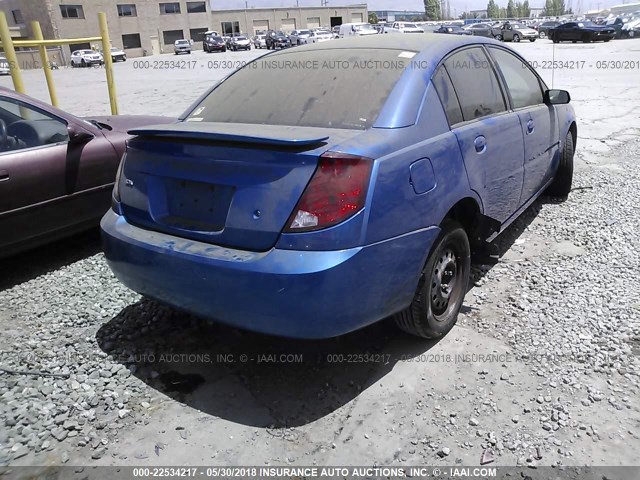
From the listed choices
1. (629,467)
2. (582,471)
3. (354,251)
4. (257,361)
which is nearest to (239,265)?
(354,251)

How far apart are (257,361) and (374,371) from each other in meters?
0.67

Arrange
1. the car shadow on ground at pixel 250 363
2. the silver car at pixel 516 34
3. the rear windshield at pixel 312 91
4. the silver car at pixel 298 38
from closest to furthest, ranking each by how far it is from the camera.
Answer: the car shadow on ground at pixel 250 363 < the rear windshield at pixel 312 91 < the silver car at pixel 516 34 < the silver car at pixel 298 38

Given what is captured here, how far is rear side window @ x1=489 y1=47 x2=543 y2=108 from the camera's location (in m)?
3.86

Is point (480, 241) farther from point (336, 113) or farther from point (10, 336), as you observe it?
point (10, 336)

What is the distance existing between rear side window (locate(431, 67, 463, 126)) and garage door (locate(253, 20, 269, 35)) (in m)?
86.0

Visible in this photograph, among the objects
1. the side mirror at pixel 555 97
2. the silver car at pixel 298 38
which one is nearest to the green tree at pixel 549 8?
the silver car at pixel 298 38

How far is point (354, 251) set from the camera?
226cm

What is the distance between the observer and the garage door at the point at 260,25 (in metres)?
82.4

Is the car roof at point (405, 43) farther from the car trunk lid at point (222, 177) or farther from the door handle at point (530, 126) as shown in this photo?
the car trunk lid at point (222, 177)

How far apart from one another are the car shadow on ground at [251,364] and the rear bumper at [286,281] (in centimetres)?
47

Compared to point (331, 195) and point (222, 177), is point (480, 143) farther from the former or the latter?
point (222, 177)

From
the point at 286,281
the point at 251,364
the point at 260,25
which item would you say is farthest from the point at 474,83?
the point at 260,25

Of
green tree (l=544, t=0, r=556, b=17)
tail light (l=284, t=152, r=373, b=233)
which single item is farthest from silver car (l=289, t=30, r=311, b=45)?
green tree (l=544, t=0, r=556, b=17)

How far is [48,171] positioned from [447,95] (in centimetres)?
309
